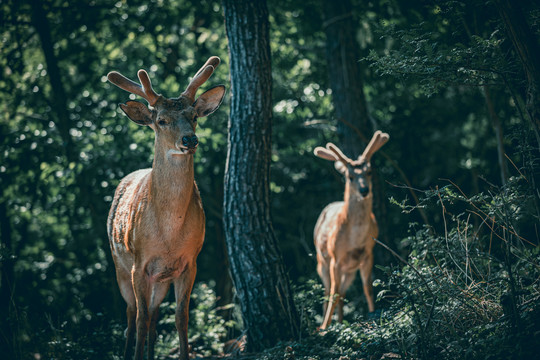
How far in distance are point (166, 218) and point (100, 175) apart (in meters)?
4.05

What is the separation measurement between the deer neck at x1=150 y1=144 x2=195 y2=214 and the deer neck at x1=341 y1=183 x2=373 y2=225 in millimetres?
3231

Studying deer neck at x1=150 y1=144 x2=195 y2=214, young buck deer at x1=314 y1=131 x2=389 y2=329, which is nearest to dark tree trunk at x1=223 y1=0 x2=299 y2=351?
deer neck at x1=150 y1=144 x2=195 y2=214

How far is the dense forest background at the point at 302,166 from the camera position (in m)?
4.26

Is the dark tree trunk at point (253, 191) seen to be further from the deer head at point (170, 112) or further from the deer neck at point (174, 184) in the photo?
the deer neck at point (174, 184)

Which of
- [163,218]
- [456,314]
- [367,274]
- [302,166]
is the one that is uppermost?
[302,166]

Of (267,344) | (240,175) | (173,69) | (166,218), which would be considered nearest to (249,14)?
(240,175)

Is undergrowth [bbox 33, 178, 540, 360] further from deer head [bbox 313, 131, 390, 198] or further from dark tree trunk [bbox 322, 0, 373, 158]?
dark tree trunk [bbox 322, 0, 373, 158]

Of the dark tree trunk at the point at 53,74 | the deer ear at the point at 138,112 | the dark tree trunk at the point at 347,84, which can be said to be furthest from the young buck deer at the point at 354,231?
the dark tree trunk at the point at 53,74

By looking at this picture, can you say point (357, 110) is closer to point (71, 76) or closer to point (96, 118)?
point (96, 118)

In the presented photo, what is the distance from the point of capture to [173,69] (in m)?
10.6

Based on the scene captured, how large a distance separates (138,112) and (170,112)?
41cm

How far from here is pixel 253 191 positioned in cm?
561

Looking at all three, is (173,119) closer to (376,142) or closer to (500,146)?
(376,142)

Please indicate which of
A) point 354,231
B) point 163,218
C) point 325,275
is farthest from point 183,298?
point 325,275
